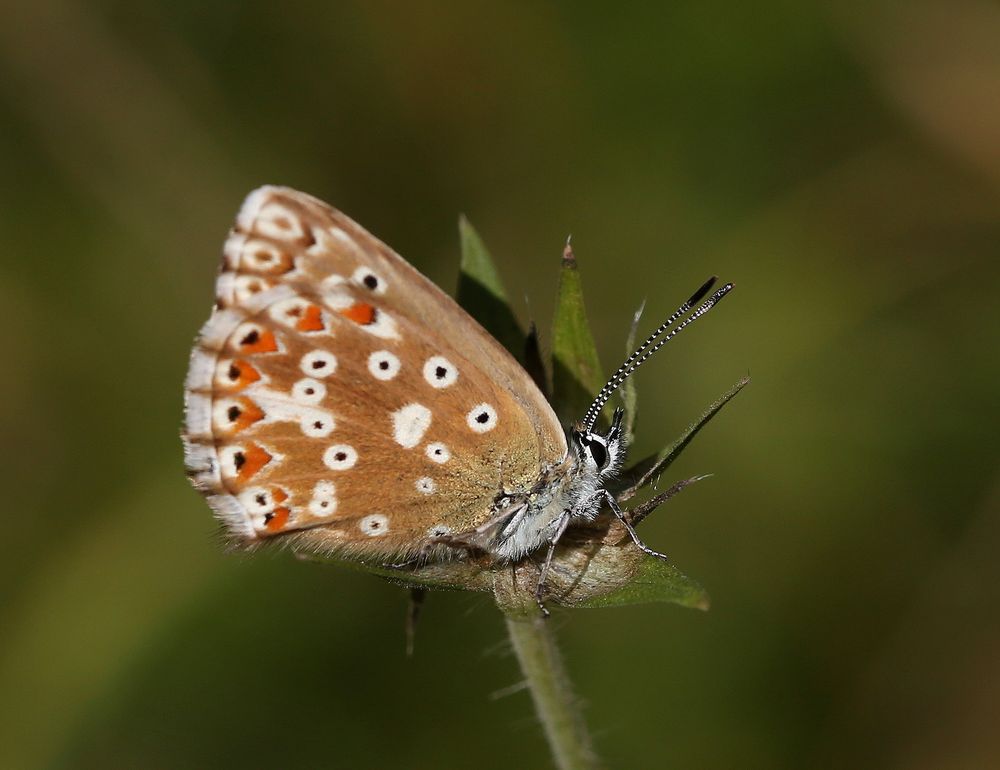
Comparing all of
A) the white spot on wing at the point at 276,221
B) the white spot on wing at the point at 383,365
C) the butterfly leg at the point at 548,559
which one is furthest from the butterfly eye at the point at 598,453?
the white spot on wing at the point at 276,221

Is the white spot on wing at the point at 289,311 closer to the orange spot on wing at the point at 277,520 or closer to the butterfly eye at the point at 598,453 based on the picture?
the orange spot on wing at the point at 277,520

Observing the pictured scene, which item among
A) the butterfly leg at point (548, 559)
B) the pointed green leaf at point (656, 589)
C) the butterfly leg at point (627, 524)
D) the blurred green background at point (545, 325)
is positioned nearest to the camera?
the pointed green leaf at point (656, 589)

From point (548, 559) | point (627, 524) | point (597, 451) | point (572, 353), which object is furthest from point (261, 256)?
point (627, 524)

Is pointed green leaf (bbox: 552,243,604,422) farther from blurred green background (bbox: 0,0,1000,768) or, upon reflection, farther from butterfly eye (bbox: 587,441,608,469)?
blurred green background (bbox: 0,0,1000,768)

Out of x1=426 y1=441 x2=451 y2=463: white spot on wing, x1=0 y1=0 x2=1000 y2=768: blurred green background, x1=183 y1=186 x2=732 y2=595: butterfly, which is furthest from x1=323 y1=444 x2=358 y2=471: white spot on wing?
x1=0 y1=0 x2=1000 y2=768: blurred green background

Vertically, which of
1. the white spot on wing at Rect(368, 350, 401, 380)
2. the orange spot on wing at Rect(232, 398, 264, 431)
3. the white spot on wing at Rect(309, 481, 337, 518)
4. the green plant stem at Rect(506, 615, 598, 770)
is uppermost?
the white spot on wing at Rect(368, 350, 401, 380)

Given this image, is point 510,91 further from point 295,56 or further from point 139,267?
point 139,267
